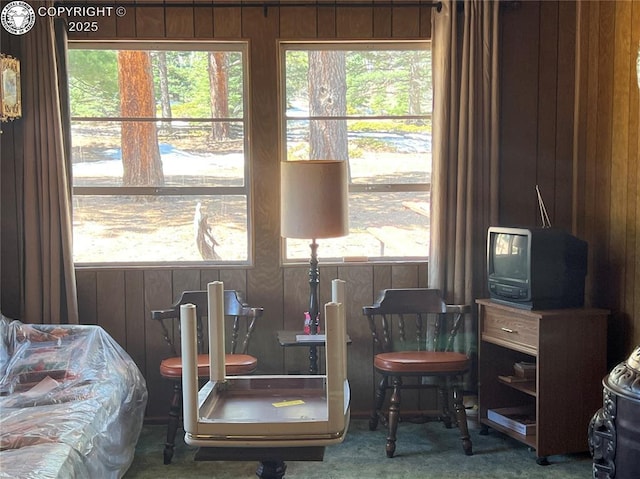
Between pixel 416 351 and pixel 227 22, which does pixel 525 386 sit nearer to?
pixel 416 351

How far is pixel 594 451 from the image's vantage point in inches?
111

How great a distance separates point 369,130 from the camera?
14.2 feet

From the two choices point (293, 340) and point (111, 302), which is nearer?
point (293, 340)

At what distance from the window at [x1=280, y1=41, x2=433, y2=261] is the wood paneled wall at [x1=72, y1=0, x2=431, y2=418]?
0.34 feet

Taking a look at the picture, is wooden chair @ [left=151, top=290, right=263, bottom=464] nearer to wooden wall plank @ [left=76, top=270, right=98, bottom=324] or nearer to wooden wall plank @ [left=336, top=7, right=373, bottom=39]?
wooden wall plank @ [left=76, top=270, right=98, bottom=324]

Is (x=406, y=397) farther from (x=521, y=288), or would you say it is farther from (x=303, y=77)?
(x=303, y=77)

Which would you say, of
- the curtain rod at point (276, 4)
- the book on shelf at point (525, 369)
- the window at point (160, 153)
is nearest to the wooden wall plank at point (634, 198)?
the book on shelf at point (525, 369)

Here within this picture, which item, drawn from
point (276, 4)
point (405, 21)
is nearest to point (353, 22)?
point (405, 21)

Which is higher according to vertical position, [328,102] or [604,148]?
[328,102]

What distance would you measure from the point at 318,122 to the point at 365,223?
623 millimetres

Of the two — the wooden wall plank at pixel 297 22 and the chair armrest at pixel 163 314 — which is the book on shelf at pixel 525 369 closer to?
the chair armrest at pixel 163 314

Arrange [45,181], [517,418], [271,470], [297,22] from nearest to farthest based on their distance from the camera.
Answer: [271,470], [517,418], [45,181], [297,22]

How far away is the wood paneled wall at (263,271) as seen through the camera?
4.14m

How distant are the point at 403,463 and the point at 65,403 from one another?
5.16 feet
